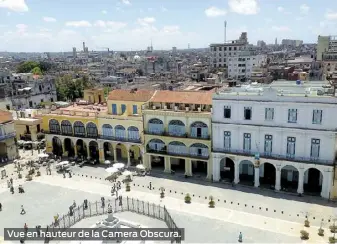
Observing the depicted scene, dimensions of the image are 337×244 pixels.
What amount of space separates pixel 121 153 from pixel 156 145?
11.2m

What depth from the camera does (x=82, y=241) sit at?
34.8 meters

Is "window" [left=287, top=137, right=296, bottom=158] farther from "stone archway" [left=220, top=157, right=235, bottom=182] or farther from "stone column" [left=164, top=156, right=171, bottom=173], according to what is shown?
"stone column" [left=164, top=156, right=171, bottom=173]

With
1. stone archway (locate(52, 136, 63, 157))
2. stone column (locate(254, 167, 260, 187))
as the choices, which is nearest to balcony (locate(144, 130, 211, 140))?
stone column (locate(254, 167, 260, 187))

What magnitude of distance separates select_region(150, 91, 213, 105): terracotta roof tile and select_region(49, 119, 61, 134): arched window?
19748 mm

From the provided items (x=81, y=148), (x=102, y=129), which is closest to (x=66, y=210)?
(x=102, y=129)

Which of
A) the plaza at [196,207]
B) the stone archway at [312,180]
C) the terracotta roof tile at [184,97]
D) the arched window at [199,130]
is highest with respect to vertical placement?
the terracotta roof tile at [184,97]

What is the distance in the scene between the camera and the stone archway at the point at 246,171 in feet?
167

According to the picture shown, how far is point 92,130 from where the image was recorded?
2363 inches

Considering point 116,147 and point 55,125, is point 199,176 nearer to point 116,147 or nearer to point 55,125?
point 116,147

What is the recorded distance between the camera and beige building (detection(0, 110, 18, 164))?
62.5 m

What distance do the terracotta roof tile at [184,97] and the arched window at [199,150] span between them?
646 cm

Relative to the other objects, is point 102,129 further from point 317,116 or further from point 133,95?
point 317,116

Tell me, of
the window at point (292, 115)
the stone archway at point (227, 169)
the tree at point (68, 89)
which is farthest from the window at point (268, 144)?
the tree at point (68, 89)

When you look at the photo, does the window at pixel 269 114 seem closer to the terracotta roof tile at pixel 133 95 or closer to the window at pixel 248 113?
the window at pixel 248 113
